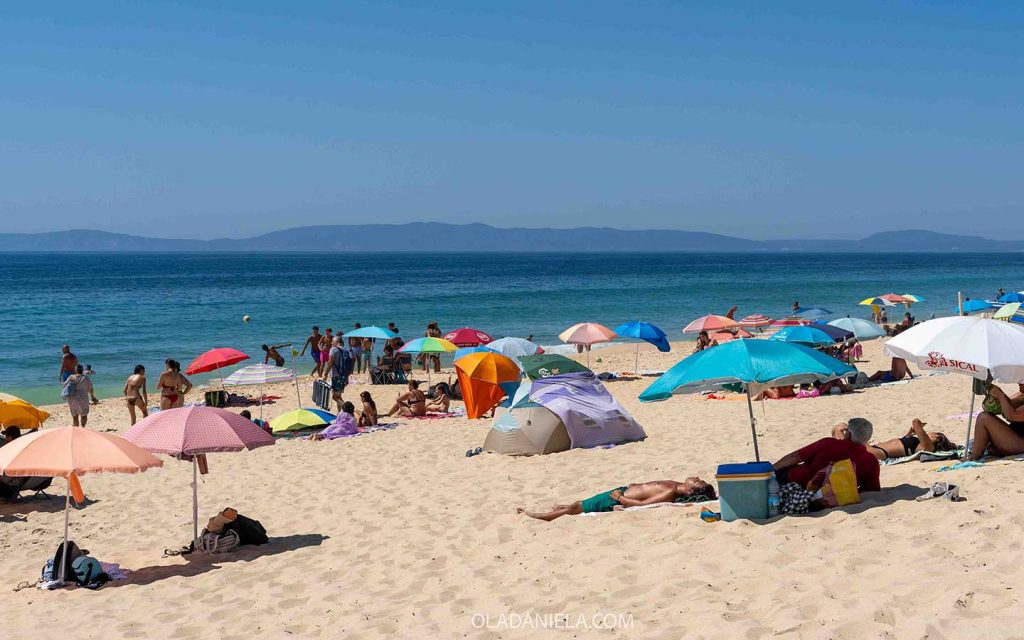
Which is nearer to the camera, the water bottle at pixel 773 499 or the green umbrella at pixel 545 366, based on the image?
the water bottle at pixel 773 499

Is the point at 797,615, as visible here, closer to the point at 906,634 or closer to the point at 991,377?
the point at 906,634

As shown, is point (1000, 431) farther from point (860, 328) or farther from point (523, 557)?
point (860, 328)

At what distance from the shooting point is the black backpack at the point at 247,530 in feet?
27.1

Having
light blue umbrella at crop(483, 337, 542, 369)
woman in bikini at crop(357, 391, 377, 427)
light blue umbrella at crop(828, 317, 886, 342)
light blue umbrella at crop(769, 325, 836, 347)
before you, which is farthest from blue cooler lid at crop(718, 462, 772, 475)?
light blue umbrella at crop(828, 317, 886, 342)

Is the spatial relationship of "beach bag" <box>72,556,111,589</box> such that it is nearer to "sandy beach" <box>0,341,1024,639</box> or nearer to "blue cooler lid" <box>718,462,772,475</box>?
"sandy beach" <box>0,341,1024,639</box>

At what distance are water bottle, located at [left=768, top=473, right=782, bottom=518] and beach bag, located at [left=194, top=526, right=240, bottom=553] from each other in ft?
15.2

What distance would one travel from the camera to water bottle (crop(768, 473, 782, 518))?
7.16 m

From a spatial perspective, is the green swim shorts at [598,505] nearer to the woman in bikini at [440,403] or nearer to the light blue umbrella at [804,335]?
the woman in bikini at [440,403]

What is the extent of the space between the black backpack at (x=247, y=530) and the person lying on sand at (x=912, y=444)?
544cm

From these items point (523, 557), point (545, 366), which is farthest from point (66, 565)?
point (545, 366)

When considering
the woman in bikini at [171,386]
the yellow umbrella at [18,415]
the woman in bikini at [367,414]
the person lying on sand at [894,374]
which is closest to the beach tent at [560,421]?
the woman in bikini at [367,414]

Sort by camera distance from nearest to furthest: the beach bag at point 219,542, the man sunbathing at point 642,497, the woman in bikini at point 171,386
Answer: the man sunbathing at point 642,497, the beach bag at point 219,542, the woman in bikini at point 171,386

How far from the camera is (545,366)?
15.4 m

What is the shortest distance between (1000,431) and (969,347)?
1.40 meters
